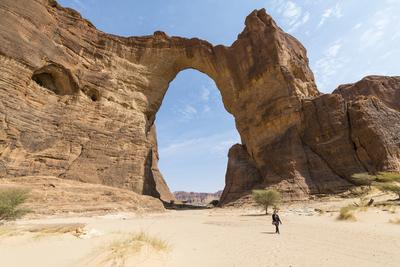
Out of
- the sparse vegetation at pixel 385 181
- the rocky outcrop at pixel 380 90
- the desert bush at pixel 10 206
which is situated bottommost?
the desert bush at pixel 10 206

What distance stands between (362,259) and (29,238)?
669 cm

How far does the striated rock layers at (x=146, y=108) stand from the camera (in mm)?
18453

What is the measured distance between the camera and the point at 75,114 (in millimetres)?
21531

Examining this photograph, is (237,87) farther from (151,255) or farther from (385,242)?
(151,255)

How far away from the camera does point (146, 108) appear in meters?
28.6

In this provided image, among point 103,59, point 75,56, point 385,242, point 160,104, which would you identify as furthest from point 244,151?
point 385,242

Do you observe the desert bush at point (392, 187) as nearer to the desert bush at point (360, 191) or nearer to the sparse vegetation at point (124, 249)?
the desert bush at point (360, 191)

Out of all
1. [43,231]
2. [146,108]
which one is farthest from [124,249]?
[146,108]

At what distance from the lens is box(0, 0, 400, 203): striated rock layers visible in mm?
18453

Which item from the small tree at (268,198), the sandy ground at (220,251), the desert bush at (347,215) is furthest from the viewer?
the small tree at (268,198)

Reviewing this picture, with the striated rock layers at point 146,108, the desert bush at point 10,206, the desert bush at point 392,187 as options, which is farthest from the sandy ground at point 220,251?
the striated rock layers at point 146,108

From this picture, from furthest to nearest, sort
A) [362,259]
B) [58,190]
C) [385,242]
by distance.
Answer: [58,190], [385,242], [362,259]

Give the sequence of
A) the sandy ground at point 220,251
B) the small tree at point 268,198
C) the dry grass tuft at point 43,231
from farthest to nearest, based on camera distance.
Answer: the small tree at point 268,198, the dry grass tuft at point 43,231, the sandy ground at point 220,251

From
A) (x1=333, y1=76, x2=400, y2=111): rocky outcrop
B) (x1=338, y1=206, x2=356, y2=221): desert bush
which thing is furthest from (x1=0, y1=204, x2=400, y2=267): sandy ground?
(x1=333, y1=76, x2=400, y2=111): rocky outcrop
